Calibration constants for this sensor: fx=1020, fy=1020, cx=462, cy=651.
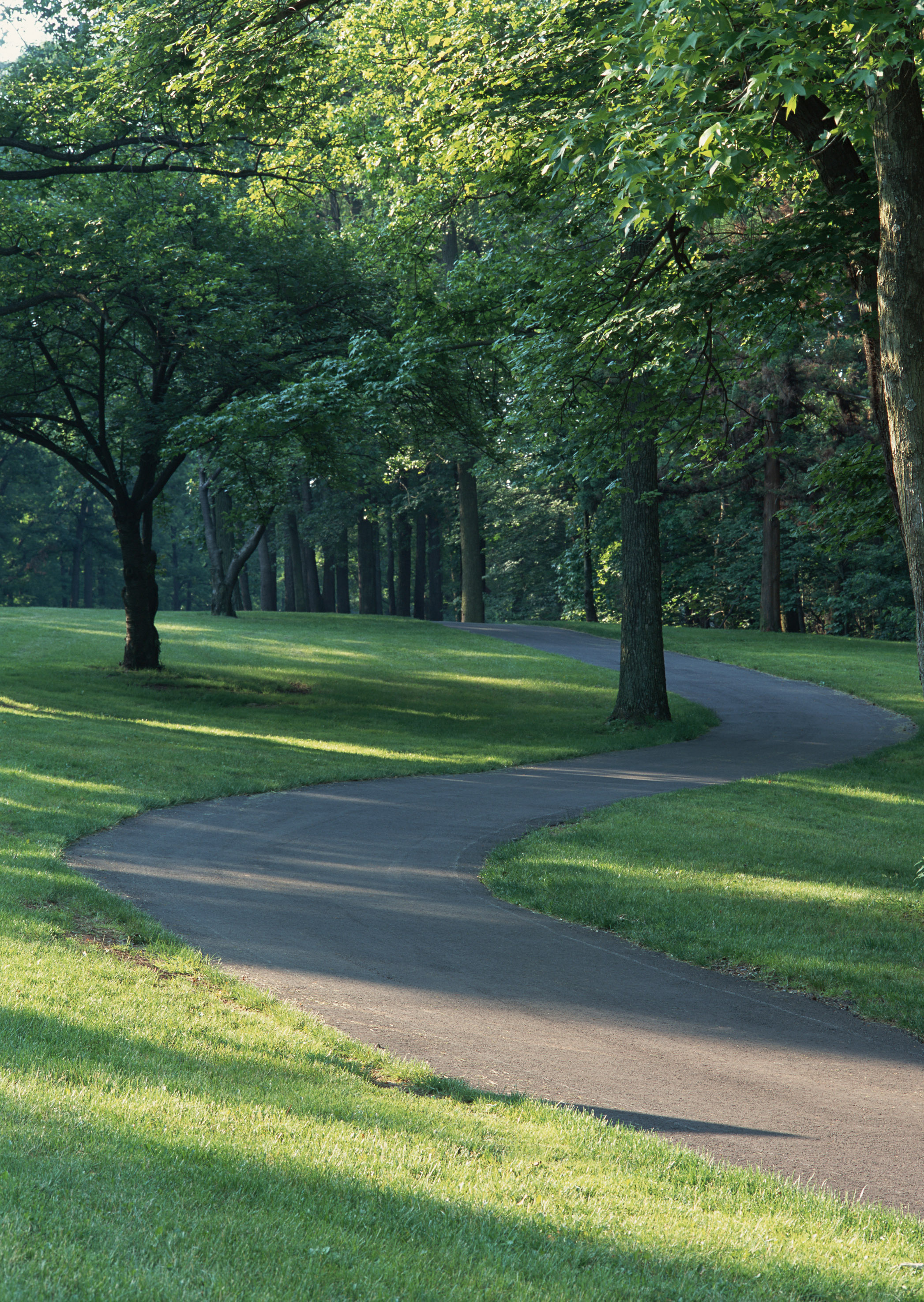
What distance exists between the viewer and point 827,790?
1457cm

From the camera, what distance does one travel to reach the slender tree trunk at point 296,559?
50.2 m

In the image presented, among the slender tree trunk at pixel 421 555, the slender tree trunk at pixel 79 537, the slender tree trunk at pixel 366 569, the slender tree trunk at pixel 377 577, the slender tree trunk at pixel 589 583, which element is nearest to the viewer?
the slender tree trunk at pixel 589 583

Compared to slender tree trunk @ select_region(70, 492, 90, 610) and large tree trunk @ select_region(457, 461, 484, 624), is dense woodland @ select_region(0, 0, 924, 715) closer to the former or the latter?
large tree trunk @ select_region(457, 461, 484, 624)

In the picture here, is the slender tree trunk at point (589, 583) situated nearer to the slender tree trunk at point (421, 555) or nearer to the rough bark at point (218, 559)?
the slender tree trunk at point (421, 555)

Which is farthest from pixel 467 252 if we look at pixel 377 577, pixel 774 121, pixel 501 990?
pixel 377 577

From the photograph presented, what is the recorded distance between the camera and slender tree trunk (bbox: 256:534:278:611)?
5053cm

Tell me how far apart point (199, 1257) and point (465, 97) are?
42.0ft

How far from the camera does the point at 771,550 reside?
128ft

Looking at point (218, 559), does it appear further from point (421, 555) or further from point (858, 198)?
point (858, 198)

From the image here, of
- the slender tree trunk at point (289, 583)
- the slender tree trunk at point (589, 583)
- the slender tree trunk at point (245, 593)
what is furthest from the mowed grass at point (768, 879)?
the slender tree trunk at point (245, 593)

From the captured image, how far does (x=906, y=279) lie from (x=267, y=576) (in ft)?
152

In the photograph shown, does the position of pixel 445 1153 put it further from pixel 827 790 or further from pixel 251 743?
pixel 251 743

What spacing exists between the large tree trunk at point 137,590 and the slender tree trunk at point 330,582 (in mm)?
27686

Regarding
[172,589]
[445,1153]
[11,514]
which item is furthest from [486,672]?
[172,589]
